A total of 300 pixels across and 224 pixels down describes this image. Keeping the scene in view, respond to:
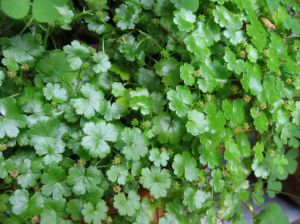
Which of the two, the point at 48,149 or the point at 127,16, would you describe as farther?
the point at 127,16

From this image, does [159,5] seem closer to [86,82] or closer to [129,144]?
[86,82]

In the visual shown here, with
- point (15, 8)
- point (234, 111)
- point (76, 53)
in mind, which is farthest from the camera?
point (234, 111)

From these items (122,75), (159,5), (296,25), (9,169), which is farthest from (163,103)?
(296,25)

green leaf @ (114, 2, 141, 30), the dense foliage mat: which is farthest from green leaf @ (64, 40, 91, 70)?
green leaf @ (114, 2, 141, 30)

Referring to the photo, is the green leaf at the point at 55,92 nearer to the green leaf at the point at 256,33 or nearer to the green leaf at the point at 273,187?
the green leaf at the point at 256,33

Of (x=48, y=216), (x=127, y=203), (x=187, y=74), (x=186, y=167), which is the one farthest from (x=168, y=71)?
(x=48, y=216)

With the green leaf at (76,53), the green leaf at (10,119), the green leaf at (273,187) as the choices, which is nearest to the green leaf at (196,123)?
the green leaf at (76,53)

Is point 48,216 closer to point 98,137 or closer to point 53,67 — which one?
point 98,137
